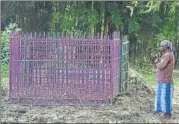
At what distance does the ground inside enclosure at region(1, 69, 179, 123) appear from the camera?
10.2 meters

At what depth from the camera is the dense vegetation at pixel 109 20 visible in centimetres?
2706

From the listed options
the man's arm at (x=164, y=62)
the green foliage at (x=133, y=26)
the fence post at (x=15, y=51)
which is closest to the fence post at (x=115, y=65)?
the man's arm at (x=164, y=62)

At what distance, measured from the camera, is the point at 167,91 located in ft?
35.4

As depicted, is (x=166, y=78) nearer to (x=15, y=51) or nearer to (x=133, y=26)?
(x=15, y=51)

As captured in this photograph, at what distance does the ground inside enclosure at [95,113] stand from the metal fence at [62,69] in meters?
0.41

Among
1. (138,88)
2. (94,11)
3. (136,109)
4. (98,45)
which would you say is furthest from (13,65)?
(94,11)

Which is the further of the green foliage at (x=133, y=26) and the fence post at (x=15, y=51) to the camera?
the green foliage at (x=133, y=26)

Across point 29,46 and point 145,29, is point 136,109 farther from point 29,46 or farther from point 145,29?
point 145,29

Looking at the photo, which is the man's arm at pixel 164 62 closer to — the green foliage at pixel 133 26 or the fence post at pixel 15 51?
the fence post at pixel 15 51

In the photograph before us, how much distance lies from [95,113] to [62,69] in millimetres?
1623

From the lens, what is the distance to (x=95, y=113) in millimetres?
11023

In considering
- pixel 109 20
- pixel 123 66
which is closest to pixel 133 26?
pixel 109 20

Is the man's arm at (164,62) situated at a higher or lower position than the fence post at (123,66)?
higher

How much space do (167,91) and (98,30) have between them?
1686 cm
